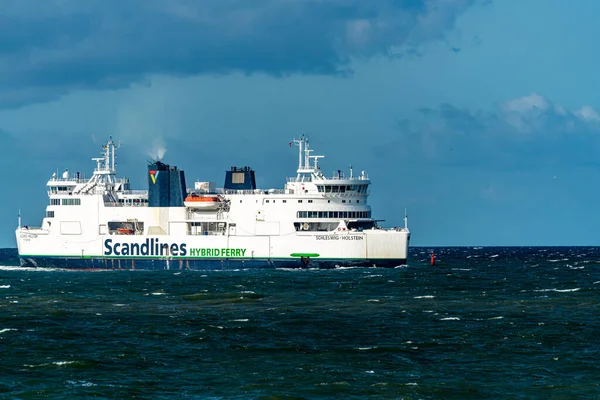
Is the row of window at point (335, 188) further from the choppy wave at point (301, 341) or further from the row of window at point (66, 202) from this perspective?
the row of window at point (66, 202)

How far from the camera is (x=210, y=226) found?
79.9 m

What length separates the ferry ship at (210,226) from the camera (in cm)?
7556

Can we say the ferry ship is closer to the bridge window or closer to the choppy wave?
the bridge window

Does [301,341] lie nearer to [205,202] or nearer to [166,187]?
[205,202]

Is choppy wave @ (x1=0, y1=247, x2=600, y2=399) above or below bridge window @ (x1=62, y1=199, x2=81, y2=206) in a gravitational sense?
below

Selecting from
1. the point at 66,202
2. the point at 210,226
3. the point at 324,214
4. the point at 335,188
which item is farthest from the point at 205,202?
the point at 66,202

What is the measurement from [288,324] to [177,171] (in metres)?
41.2

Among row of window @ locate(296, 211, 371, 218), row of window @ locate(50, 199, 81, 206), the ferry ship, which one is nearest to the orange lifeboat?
the ferry ship

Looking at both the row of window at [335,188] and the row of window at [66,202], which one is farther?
the row of window at [66,202]

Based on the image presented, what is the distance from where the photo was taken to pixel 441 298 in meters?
53.8

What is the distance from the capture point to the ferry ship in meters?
75.6

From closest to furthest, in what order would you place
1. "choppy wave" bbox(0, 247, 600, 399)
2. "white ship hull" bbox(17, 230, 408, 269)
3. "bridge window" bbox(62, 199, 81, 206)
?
"choppy wave" bbox(0, 247, 600, 399)
"white ship hull" bbox(17, 230, 408, 269)
"bridge window" bbox(62, 199, 81, 206)

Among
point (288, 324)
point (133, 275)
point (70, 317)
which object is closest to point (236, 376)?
point (288, 324)

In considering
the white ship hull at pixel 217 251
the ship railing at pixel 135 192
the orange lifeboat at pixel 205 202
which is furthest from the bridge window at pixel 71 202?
the orange lifeboat at pixel 205 202
